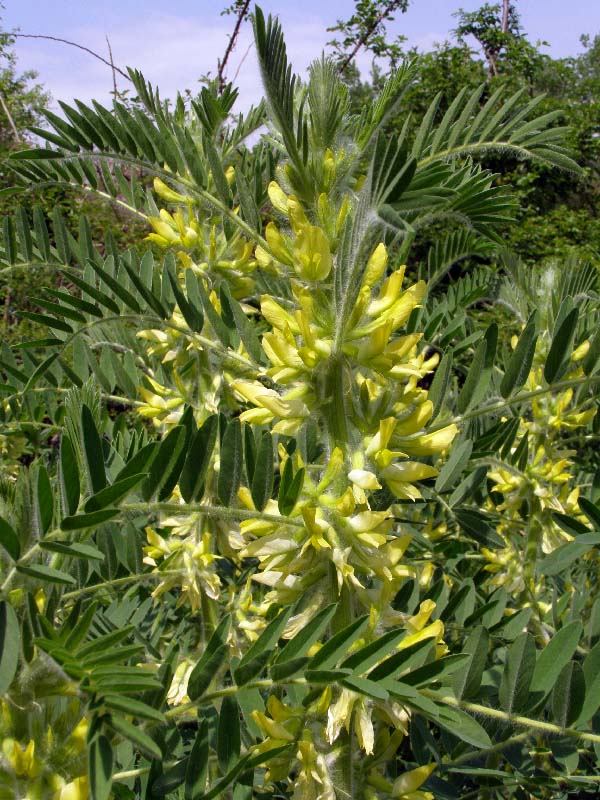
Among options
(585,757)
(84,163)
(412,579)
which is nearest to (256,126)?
(84,163)

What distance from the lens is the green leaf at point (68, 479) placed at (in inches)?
28.6

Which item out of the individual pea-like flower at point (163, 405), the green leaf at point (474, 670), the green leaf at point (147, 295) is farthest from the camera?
the individual pea-like flower at point (163, 405)

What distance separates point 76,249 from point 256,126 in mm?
529

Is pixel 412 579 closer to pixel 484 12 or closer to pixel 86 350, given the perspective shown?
pixel 86 350

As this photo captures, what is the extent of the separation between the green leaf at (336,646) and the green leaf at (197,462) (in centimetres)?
27

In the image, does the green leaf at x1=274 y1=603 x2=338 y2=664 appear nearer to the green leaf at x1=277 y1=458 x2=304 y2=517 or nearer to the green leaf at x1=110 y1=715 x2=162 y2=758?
the green leaf at x1=277 y1=458 x2=304 y2=517

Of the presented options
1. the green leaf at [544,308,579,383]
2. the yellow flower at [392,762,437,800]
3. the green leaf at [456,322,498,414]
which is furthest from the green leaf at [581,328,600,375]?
the yellow flower at [392,762,437,800]

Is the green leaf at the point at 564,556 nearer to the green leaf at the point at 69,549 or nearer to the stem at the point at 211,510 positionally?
the stem at the point at 211,510

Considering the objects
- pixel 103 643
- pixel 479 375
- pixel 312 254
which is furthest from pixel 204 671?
pixel 479 375

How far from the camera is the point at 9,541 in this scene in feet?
2.16

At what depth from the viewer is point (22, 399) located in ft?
5.32

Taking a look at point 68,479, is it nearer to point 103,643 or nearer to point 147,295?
point 103,643

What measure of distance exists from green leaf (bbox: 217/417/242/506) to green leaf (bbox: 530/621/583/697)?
467 mm

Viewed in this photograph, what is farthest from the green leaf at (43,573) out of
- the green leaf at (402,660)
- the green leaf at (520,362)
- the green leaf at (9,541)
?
the green leaf at (520,362)
